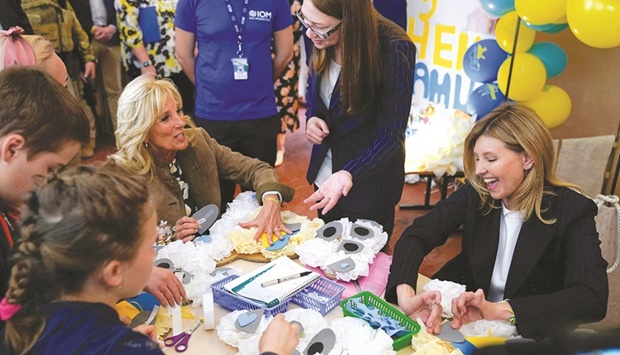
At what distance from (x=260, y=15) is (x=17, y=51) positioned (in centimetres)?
135

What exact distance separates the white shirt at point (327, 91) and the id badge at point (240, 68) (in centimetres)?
77

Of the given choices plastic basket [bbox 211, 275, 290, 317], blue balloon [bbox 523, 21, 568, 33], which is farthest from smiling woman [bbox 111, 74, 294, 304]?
blue balloon [bbox 523, 21, 568, 33]

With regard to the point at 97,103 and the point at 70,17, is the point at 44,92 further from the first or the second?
the point at 97,103

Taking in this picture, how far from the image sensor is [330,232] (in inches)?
82.0

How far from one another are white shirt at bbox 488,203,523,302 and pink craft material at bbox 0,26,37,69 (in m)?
1.85

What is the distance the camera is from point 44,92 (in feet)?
4.84

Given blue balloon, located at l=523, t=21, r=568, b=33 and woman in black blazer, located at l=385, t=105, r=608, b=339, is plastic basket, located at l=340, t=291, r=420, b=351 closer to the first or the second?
woman in black blazer, located at l=385, t=105, r=608, b=339

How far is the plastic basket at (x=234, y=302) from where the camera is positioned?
1.67 meters

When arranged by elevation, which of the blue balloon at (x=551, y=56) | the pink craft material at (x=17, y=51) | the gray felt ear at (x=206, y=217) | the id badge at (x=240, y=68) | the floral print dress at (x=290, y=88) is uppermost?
the pink craft material at (x=17, y=51)

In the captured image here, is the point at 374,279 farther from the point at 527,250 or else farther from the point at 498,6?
the point at 498,6

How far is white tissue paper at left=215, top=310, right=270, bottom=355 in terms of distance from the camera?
5.05 feet

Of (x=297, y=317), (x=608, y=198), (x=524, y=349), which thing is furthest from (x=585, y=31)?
(x=524, y=349)

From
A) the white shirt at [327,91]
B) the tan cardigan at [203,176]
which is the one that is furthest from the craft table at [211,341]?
the white shirt at [327,91]

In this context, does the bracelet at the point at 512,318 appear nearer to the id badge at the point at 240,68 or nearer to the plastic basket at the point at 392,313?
the plastic basket at the point at 392,313
